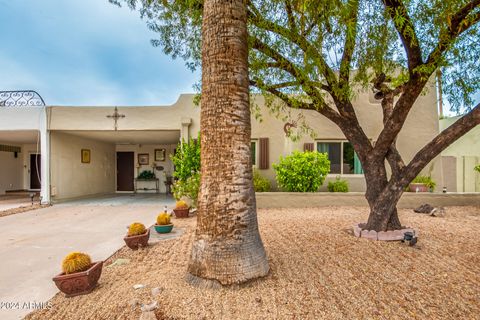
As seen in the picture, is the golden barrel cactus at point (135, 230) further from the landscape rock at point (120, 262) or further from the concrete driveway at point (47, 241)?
the landscape rock at point (120, 262)

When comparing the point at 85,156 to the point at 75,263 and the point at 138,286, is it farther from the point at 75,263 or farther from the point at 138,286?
the point at 138,286

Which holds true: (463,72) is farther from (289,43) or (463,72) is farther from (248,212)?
(248,212)

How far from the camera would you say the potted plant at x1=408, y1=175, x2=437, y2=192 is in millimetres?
8289

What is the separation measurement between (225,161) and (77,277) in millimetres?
1889

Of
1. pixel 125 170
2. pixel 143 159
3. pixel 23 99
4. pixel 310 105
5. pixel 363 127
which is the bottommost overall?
pixel 125 170

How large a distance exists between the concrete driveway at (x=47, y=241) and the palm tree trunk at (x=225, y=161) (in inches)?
73.2

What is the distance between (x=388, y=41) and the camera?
4375 millimetres

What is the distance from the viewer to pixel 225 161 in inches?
105

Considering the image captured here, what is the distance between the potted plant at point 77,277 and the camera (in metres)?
2.75

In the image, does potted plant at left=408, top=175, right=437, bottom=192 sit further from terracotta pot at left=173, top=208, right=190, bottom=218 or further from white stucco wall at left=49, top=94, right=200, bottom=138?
white stucco wall at left=49, top=94, right=200, bottom=138

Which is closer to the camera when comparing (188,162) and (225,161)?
(225,161)

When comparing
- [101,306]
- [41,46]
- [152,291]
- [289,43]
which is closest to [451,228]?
[289,43]

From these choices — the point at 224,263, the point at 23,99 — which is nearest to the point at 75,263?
the point at 224,263

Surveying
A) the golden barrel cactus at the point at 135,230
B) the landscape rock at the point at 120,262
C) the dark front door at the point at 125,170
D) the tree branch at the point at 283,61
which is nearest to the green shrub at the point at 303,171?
the tree branch at the point at 283,61
